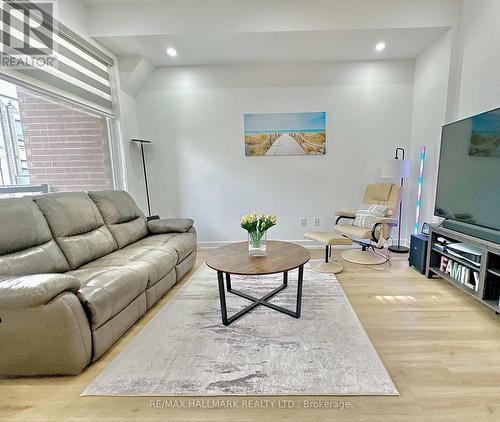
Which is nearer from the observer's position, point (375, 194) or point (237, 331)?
point (237, 331)

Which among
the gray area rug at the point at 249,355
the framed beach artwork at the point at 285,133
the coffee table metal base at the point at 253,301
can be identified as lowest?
the gray area rug at the point at 249,355

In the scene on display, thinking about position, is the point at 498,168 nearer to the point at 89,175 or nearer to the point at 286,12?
Answer: the point at 286,12

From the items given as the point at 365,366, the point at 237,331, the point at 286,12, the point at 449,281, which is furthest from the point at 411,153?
the point at 237,331

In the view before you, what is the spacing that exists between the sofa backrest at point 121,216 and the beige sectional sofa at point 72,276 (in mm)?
11

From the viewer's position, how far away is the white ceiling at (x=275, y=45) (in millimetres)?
2920

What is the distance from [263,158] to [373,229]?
1.85 meters

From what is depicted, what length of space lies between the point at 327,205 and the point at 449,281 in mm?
1833

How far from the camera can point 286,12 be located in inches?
111

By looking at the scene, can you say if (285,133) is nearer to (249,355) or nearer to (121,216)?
(121,216)

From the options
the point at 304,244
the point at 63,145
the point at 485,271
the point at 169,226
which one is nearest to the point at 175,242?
the point at 169,226

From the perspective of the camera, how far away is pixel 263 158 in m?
3.88

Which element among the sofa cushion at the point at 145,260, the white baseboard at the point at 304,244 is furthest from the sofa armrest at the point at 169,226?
the white baseboard at the point at 304,244

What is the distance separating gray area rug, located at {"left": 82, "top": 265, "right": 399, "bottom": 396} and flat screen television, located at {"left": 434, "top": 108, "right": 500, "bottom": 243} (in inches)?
54.0

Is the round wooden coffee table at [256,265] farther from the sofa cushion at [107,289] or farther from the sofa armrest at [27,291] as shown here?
the sofa armrest at [27,291]
